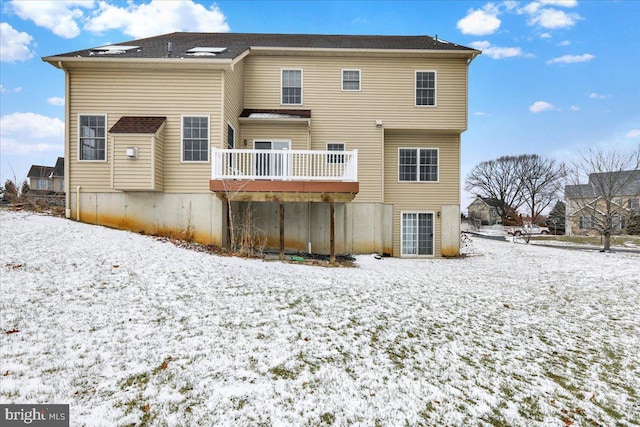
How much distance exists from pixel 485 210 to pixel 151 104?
214 feet

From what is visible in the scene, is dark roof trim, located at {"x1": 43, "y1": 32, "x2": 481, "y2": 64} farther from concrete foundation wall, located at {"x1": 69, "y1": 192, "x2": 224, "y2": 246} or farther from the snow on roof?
concrete foundation wall, located at {"x1": 69, "y1": 192, "x2": 224, "y2": 246}

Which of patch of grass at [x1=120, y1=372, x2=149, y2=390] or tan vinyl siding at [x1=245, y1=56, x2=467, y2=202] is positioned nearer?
patch of grass at [x1=120, y1=372, x2=149, y2=390]

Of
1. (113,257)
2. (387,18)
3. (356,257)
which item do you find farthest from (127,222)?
(387,18)

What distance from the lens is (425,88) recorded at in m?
13.5

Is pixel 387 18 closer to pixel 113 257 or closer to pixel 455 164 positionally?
pixel 455 164

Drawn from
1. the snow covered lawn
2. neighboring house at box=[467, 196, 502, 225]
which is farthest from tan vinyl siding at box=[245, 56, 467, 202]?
neighboring house at box=[467, 196, 502, 225]

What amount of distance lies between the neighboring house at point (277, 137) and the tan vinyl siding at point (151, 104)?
35 mm

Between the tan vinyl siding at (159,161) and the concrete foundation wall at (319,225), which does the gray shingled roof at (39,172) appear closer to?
the tan vinyl siding at (159,161)

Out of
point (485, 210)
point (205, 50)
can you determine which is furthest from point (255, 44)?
point (485, 210)

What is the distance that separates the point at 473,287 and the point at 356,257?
492 cm

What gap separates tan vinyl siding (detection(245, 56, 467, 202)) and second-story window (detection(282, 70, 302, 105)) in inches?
8.8

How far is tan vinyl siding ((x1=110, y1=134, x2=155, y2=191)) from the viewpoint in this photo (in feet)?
33.3

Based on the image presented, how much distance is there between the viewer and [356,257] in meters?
12.3

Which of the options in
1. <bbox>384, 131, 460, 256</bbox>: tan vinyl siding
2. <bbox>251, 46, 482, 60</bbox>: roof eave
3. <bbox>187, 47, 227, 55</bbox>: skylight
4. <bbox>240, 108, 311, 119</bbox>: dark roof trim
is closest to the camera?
<bbox>187, 47, 227, 55</bbox>: skylight
